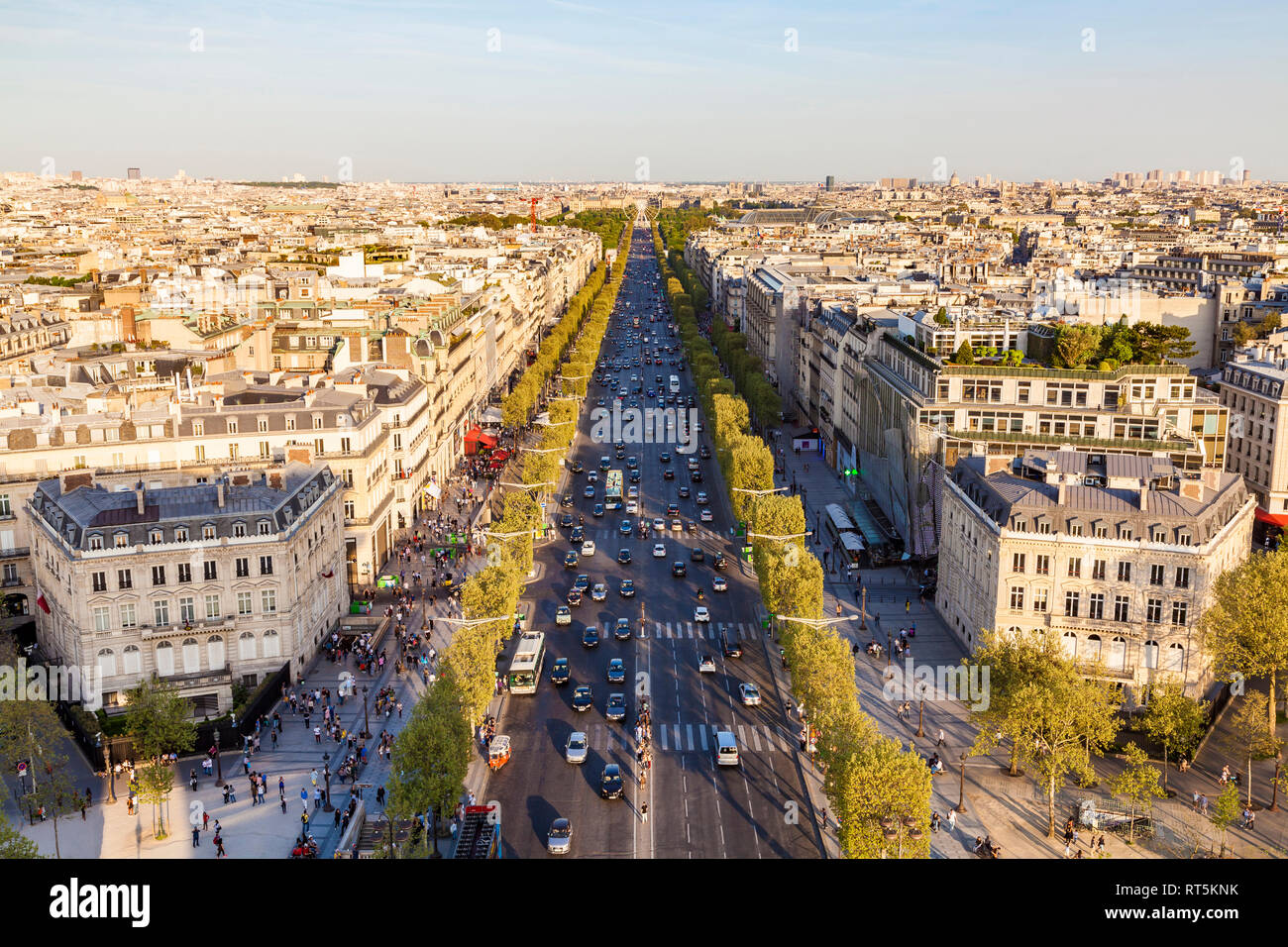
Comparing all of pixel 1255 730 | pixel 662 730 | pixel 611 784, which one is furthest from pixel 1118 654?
pixel 611 784

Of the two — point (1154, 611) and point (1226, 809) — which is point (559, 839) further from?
point (1154, 611)

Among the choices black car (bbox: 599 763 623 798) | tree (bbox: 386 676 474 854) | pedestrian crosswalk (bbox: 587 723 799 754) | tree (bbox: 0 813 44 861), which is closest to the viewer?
tree (bbox: 0 813 44 861)

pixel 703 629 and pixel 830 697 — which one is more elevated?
pixel 830 697

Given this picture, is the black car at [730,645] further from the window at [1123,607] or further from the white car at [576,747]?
the window at [1123,607]

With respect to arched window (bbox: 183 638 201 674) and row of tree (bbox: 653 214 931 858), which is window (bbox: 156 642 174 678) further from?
row of tree (bbox: 653 214 931 858)

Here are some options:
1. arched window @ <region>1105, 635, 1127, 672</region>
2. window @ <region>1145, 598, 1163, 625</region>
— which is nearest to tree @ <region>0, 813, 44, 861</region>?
arched window @ <region>1105, 635, 1127, 672</region>

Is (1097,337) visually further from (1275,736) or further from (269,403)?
(269,403)
